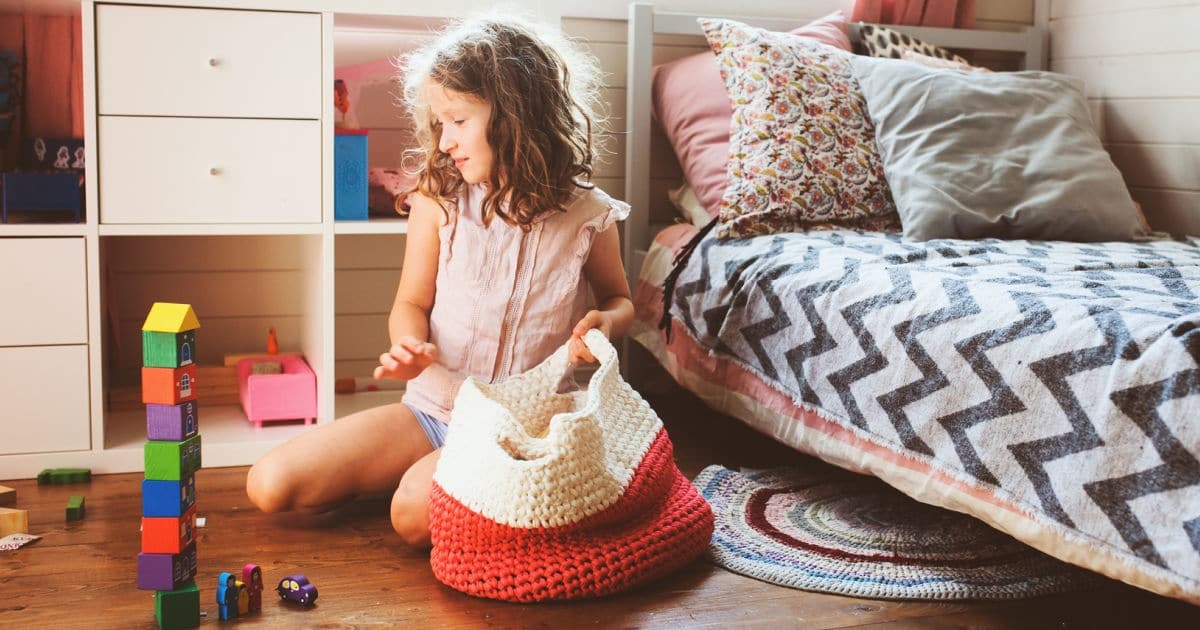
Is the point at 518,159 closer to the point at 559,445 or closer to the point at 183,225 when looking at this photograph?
the point at 559,445

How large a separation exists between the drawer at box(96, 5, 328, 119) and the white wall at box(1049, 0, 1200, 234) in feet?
5.36

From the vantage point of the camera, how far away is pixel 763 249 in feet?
5.95

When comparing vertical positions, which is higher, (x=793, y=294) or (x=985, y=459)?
(x=793, y=294)

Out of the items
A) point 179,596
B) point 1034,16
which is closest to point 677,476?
point 179,596

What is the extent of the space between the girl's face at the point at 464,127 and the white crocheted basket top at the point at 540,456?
30 cm

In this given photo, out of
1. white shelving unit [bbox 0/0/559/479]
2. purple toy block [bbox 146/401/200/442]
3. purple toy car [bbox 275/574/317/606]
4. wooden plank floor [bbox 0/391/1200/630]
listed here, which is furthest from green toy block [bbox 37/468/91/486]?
purple toy block [bbox 146/401/200/442]

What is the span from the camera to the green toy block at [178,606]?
3.88ft

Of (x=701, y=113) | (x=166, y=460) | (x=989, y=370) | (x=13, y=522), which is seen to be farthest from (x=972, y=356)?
(x=13, y=522)

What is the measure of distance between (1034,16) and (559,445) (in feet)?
6.30

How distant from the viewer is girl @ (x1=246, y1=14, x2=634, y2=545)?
1549 mm

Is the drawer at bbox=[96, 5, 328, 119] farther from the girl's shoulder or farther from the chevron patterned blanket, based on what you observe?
the chevron patterned blanket

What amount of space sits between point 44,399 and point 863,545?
4.06 ft

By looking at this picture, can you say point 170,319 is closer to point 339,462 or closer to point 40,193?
point 339,462

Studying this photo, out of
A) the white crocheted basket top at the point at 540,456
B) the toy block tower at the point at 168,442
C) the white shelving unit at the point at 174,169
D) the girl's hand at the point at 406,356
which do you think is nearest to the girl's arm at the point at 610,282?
the white crocheted basket top at the point at 540,456
